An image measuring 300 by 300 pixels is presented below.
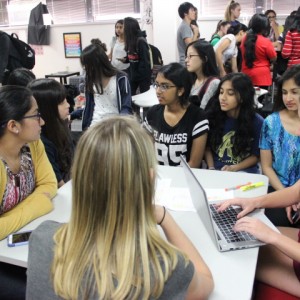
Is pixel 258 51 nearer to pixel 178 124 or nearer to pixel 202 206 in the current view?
pixel 178 124

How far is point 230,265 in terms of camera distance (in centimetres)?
111

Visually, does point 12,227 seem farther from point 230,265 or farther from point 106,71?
point 106,71

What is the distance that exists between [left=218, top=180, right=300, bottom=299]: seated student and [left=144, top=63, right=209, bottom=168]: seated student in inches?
28.9

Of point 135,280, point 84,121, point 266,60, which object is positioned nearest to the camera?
point 135,280

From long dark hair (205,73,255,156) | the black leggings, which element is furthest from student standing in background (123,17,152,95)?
the black leggings

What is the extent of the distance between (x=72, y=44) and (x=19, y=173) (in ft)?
19.8

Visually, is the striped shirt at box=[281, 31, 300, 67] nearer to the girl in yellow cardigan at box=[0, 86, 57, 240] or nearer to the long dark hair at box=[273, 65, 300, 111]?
the long dark hair at box=[273, 65, 300, 111]

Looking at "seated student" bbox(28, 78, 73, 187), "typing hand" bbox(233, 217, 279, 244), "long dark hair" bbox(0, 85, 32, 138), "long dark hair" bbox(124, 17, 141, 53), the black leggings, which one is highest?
"long dark hair" bbox(124, 17, 141, 53)

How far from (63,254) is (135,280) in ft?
0.61

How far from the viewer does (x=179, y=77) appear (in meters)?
2.19

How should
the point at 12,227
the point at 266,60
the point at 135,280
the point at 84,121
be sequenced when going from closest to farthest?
1. the point at 135,280
2. the point at 12,227
3. the point at 84,121
4. the point at 266,60

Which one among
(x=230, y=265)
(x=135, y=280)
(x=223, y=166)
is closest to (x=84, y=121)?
(x=223, y=166)

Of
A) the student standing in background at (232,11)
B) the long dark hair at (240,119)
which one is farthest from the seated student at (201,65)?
the student standing in background at (232,11)

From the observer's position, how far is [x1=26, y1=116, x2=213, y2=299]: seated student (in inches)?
31.1
